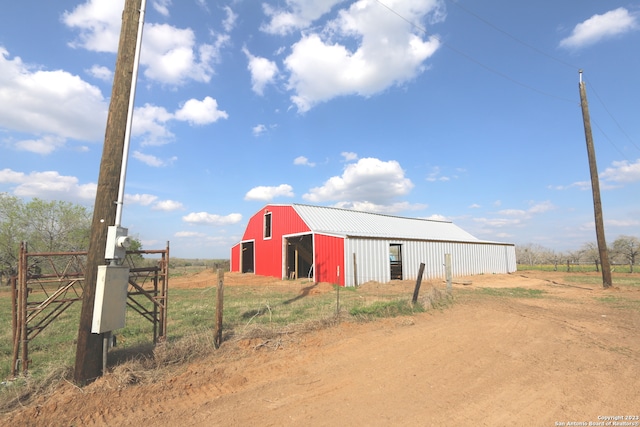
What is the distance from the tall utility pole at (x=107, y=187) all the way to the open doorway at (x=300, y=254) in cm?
2012

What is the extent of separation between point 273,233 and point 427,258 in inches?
478

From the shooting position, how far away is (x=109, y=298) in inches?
192

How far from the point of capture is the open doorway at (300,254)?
26.8 m

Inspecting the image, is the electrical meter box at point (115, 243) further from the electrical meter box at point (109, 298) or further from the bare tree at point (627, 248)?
the bare tree at point (627, 248)

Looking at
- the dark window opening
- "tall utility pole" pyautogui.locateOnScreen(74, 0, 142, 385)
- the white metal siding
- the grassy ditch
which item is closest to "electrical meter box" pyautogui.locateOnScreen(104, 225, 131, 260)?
"tall utility pole" pyautogui.locateOnScreen(74, 0, 142, 385)

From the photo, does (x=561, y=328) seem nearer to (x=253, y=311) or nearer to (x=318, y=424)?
(x=318, y=424)

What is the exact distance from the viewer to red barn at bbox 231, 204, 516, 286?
2202cm

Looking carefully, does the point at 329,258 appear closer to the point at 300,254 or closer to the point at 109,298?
the point at 300,254

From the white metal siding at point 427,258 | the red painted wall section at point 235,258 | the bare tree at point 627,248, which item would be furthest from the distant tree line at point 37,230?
the bare tree at point 627,248

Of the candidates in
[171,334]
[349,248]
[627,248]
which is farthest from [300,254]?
[627,248]

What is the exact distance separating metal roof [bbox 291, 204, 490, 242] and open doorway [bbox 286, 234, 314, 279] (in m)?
1.74

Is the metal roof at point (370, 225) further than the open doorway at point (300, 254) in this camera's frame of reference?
No

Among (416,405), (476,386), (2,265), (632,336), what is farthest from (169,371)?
(2,265)

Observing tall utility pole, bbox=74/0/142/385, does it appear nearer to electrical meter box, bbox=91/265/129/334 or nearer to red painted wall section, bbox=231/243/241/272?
electrical meter box, bbox=91/265/129/334
